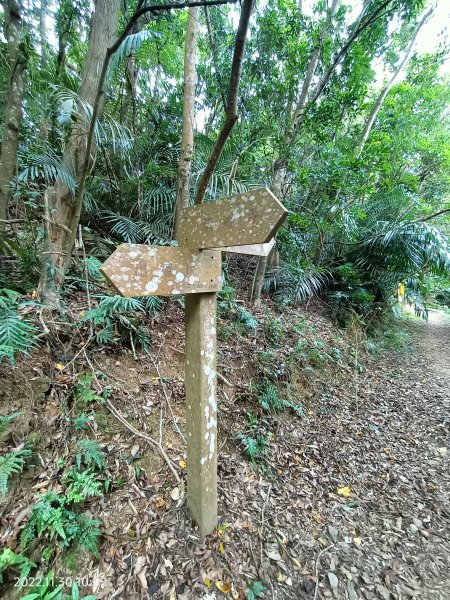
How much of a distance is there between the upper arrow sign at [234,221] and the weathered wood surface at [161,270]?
0.32 ft

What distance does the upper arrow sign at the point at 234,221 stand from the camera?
2.49 ft

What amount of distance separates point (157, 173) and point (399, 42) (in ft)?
26.1

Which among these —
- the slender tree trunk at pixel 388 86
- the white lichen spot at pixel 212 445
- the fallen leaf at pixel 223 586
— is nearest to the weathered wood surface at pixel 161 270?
the white lichen spot at pixel 212 445

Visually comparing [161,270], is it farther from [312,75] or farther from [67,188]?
[312,75]

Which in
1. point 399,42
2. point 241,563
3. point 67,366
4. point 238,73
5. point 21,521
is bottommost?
point 241,563

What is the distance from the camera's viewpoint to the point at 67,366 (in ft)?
6.15

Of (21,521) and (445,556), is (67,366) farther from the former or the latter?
(445,556)

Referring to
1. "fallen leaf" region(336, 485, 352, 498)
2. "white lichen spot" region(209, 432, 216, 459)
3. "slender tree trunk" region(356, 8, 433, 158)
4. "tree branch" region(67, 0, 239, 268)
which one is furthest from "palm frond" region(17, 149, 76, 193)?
"slender tree trunk" region(356, 8, 433, 158)

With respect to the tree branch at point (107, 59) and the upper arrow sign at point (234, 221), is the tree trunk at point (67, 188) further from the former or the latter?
the upper arrow sign at point (234, 221)

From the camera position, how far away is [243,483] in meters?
1.96

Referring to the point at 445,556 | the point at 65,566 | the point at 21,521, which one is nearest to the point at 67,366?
the point at 21,521

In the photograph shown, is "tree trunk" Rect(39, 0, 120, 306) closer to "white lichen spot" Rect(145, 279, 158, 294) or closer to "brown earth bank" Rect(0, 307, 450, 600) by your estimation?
"brown earth bank" Rect(0, 307, 450, 600)

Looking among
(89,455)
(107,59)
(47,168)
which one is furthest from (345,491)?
(47,168)

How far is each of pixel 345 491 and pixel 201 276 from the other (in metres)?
2.34
